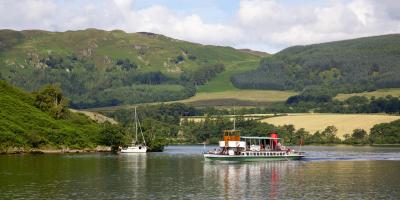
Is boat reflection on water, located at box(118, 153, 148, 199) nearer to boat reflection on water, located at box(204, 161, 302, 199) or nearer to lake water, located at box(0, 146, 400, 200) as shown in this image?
lake water, located at box(0, 146, 400, 200)

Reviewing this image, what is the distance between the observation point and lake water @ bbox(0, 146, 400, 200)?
91.9 meters

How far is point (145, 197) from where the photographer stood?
89.2 m

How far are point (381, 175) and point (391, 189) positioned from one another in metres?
25.6

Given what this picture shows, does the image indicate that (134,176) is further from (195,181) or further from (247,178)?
(247,178)

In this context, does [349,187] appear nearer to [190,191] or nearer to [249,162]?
[190,191]

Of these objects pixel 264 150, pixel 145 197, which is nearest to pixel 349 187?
pixel 145 197

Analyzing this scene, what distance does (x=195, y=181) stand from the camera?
367 ft

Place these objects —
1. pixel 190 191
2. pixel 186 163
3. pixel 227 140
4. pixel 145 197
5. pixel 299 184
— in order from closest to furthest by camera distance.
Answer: pixel 145 197, pixel 190 191, pixel 299 184, pixel 186 163, pixel 227 140

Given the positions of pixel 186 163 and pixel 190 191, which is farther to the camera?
pixel 186 163

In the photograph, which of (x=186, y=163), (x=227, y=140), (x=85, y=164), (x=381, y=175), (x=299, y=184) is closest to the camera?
(x=299, y=184)

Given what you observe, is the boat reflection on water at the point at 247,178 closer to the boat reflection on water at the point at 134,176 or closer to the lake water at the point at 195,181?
the lake water at the point at 195,181

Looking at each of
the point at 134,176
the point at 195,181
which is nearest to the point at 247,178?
the point at 195,181

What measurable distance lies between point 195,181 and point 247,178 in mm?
11483

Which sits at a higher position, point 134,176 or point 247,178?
point 134,176
